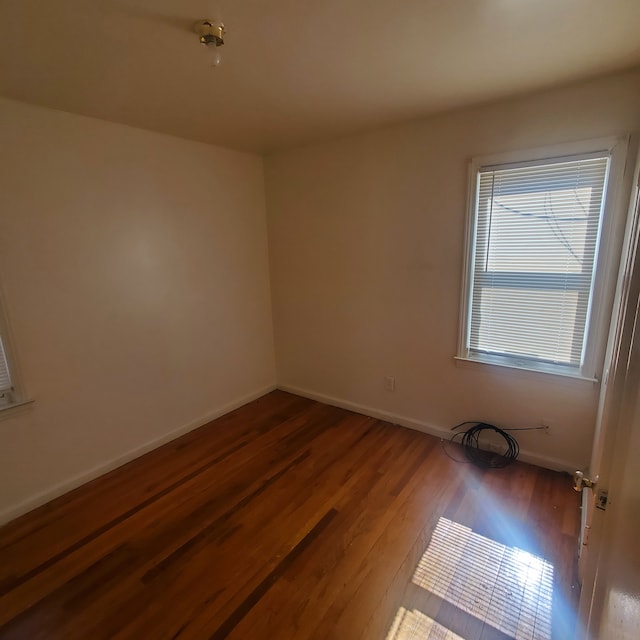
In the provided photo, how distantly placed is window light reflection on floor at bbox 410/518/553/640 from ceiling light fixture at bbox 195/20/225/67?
8.17 feet

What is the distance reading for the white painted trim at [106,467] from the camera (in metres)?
2.08

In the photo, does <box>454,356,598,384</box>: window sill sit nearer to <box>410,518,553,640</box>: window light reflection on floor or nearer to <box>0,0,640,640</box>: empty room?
<box>0,0,640,640</box>: empty room

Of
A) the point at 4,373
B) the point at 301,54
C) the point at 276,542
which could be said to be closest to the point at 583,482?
the point at 276,542

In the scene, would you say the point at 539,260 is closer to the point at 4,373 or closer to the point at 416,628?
the point at 416,628

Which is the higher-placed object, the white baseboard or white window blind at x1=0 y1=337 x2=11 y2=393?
white window blind at x1=0 y1=337 x2=11 y2=393

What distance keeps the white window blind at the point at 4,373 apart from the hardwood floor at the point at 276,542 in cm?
80

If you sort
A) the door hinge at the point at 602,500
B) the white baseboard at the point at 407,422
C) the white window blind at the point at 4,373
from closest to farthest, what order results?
1. the door hinge at the point at 602,500
2. the white window blind at the point at 4,373
3. the white baseboard at the point at 407,422

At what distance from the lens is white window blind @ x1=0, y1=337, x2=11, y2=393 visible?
1976 mm

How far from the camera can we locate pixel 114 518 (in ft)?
6.71

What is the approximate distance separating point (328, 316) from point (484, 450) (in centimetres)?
166

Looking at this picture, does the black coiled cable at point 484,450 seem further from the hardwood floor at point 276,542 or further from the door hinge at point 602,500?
the door hinge at point 602,500

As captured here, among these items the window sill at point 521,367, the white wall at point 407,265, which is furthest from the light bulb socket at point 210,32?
the window sill at point 521,367

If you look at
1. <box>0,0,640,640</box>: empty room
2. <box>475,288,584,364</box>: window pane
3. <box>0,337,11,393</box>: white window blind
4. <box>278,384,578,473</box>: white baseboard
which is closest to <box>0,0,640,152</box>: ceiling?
<box>0,0,640,640</box>: empty room

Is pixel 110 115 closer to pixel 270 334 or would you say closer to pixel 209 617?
pixel 270 334
